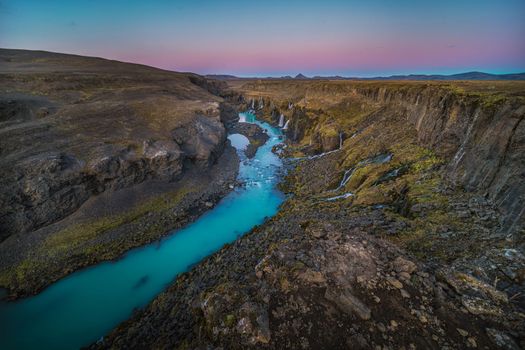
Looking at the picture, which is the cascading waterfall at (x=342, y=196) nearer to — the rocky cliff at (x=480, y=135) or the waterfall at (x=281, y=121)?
the rocky cliff at (x=480, y=135)

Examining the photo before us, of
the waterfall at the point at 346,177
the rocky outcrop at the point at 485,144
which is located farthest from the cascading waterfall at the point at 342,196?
the rocky outcrop at the point at 485,144

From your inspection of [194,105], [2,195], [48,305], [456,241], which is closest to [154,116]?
[194,105]

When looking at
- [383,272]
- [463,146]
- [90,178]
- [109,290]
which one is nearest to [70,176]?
[90,178]

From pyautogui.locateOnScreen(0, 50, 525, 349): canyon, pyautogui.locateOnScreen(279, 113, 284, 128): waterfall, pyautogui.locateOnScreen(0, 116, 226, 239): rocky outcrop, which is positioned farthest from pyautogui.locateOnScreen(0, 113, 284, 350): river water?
pyautogui.locateOnScreen(279, 113, 284, 128): waterfall

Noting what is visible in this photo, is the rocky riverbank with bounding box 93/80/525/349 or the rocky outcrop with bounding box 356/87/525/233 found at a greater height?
the rocky outcrop with bounding box 356/87/525/233

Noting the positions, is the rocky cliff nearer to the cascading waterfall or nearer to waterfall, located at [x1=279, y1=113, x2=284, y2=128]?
the cascading waterfall
